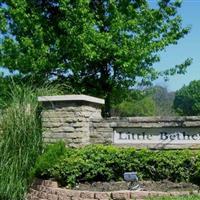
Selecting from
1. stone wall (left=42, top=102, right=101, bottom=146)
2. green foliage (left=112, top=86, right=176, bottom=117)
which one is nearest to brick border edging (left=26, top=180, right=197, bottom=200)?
stone wall (left=42, top=102, right=101, bottom=146)

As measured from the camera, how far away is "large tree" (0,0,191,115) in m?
13.9

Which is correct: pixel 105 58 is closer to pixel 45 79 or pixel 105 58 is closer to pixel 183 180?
pixel 45 79

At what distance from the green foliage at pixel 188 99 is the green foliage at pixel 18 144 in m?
48.5

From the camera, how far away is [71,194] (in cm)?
717

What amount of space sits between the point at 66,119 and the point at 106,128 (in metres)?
0.75

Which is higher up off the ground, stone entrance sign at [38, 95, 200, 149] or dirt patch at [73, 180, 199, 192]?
stone entrance sign at [38, 95, 200, 149]

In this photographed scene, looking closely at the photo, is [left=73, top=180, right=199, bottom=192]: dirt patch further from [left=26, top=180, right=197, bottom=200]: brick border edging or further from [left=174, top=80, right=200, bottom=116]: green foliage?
[left=174, top=80, right=200, bottom=116]: green foliage

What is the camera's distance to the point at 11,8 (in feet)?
47.6

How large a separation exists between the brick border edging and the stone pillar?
1128 millimetres

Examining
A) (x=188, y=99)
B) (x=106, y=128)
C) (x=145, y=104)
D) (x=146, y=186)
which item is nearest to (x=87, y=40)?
(x=106, y=128)

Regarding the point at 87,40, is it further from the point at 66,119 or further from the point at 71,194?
the point at 71,194

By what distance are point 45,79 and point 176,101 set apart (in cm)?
4880

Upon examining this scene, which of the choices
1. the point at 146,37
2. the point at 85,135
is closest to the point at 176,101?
the point at 146,37

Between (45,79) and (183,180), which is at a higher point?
(45,79)
